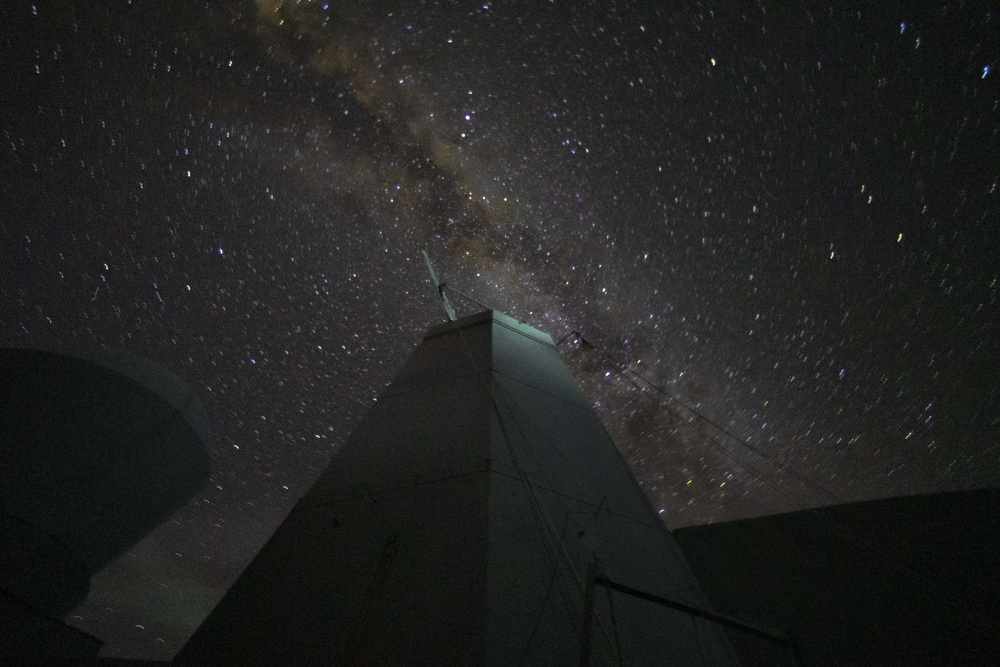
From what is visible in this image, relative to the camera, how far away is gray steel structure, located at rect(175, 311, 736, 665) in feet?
7.07

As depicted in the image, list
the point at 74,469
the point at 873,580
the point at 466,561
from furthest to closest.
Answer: the point at 74,469
the point at 873,580
the point at 466,561

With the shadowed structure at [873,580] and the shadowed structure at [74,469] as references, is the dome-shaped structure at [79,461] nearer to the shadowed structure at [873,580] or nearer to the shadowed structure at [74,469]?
the shadowed structure at [74,469]

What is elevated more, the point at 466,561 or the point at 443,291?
the point at 443,291

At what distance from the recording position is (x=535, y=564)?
2490 mm

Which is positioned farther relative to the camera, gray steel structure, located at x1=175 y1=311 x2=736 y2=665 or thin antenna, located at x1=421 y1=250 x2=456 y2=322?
thin antenna, located at x1=421 y1=250 x2=456 y2=322

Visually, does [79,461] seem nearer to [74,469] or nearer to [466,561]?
[74,469]

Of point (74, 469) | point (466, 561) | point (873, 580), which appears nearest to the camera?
point (466, 561)

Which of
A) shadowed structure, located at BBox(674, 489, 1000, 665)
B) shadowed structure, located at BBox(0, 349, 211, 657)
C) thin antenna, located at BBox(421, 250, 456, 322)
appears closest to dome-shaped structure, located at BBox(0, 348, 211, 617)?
shadowed structure, located at BBox(0, 349, 211, 657)

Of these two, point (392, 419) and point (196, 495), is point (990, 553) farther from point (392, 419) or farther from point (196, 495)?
point (196, 495)

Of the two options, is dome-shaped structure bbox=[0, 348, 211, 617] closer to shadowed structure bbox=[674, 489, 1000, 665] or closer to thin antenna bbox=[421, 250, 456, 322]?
thin antenna bbox=[421, 250, 456, 322]

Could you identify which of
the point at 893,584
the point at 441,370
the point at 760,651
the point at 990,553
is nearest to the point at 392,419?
the point at 441,370

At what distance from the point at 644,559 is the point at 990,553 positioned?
4.03 m

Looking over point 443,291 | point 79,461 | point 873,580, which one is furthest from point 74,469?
point 873,580

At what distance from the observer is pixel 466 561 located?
239 centimetres
